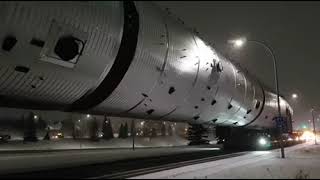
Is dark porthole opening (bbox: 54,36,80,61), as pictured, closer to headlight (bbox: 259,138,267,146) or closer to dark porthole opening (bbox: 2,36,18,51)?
dark porthole opening (bbox: 2,36,18,51)

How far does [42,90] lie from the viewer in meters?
11.2

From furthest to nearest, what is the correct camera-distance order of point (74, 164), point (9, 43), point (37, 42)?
1. point (74, 164)
2. point (37, 42)
3. point (9, 43)

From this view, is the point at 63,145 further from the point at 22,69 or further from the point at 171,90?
the point at 22,69

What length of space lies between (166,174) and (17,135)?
74.6 meters

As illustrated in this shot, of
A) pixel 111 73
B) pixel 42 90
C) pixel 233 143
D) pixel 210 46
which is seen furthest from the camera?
pixel 233 143

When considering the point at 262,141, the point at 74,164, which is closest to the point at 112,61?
the point at 74,164

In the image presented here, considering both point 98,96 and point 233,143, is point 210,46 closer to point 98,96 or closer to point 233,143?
→ point 98,96

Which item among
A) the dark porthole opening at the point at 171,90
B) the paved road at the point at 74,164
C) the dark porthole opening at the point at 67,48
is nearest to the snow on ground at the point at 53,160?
the paved road at the point at 74,164

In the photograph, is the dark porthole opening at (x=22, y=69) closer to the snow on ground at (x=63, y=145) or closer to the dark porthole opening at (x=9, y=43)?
the dark porthole opening at (x=9, y=43)

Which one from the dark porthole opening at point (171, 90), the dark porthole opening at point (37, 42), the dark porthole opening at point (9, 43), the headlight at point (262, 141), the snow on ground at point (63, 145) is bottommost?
the snow on ground at point (63, 145)

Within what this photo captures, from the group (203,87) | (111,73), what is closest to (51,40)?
(111,73)

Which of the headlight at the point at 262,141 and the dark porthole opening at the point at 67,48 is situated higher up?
the dark porthole opening at the point at 67,48

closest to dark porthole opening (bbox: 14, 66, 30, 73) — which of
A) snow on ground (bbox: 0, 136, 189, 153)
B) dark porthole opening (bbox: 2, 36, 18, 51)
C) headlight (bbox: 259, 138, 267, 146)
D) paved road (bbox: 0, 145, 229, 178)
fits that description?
dark porthole opening (bbox: 2, 36, 18, 51)

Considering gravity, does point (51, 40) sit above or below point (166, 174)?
above
